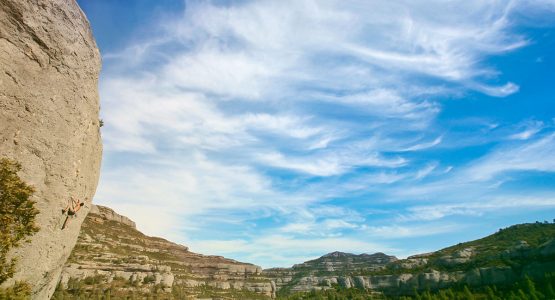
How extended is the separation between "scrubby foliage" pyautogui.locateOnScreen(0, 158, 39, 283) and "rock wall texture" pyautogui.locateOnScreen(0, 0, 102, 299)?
2.87 ft

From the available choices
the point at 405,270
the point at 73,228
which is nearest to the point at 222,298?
the point at 405,270

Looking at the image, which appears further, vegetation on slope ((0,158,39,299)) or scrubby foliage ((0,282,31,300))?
vegetation on slope ((0,158,39,299))

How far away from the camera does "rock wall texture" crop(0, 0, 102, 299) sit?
1688 cm

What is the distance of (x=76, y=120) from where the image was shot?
67.3 feet

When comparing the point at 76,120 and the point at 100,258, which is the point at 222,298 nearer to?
the point at 100,258

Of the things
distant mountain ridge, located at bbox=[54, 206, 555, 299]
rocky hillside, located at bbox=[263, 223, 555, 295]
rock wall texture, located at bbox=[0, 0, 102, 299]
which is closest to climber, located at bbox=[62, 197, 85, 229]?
rock wall texture, located at bbox=[0, 0, 102, 299]

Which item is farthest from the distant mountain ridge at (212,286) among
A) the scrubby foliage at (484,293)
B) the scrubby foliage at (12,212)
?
the scrubby foliage at (12,212)

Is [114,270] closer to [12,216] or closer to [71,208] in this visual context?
[71,208]

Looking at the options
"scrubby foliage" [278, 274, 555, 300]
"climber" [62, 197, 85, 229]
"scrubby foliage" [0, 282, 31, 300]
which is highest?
"climber" [62, 197, 85, 229]

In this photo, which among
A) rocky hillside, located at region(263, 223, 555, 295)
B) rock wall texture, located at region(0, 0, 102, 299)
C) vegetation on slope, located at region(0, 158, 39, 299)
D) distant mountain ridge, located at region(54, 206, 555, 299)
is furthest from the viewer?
rocky hillside, located at region(263, 223, 555, 295)

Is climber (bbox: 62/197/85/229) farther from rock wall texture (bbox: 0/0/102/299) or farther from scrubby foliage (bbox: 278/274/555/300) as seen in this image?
scrubby foliage (bbox: 278/274/555/300)

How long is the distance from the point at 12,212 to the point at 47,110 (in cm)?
555

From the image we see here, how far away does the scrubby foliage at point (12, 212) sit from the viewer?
51.3 ft

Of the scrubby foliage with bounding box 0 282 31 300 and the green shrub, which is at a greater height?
the green shrub
